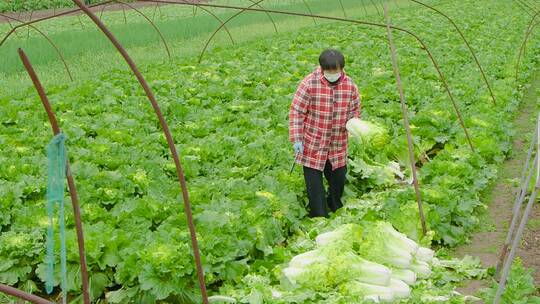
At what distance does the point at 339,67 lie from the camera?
5.61 metres

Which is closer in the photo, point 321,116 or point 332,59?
point 332,59

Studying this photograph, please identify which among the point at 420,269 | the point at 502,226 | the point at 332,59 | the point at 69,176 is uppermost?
the point at 332,59

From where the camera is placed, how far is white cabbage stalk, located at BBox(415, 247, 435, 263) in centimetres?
512

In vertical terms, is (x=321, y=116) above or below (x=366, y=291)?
above

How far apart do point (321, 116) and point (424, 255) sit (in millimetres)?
1601

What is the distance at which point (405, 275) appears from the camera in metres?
4.78

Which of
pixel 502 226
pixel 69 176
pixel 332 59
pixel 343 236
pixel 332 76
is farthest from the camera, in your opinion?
pixel 502 226

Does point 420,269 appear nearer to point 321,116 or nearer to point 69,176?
point 321,116

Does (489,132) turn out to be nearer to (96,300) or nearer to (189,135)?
(189,135)

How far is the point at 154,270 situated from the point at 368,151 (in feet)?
13.0

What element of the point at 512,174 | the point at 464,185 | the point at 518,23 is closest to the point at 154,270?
the point at 464,185

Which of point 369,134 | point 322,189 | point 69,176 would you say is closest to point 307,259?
point 322,189

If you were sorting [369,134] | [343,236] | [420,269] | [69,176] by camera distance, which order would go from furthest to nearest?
[369,134]
[343,236]
[420,269]
[69,176]

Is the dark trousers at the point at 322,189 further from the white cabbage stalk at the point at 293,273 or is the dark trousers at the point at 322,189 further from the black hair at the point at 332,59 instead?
the white cabbage stalk at the point at 293,273
